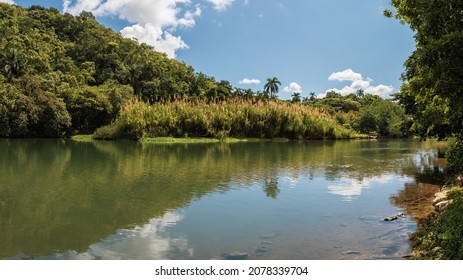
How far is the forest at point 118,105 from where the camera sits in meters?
40.0

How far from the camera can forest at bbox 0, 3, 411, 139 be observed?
40.0 metres

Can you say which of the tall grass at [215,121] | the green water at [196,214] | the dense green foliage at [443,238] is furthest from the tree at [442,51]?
the tall grass at [215,121]

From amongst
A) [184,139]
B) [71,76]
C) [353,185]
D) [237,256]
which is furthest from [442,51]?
[71,76]

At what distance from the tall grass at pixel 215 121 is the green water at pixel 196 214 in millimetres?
23540

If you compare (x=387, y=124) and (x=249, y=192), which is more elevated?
(x=387, y=124)

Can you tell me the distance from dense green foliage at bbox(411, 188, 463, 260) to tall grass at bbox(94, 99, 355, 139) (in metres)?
34.1

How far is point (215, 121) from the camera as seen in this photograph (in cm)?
4184

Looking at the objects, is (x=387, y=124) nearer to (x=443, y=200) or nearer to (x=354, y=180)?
(x=354, y=180)

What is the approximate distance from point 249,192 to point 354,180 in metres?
4.87

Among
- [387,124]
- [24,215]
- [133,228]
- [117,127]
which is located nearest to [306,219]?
[133,228]

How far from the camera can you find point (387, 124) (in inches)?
2549

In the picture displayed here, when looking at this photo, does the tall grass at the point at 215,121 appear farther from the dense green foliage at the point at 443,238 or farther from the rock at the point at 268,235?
the dense green foliage at the point at 443,238

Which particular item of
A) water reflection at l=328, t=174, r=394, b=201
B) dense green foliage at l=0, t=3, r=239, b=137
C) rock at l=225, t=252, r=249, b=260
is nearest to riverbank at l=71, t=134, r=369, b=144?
dense green foliage at l=0, t=3, r=239, b=137

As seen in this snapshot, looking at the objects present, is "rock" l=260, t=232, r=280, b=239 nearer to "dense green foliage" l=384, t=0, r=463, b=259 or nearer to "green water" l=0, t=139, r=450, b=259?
"green water" l=0, t=139, r=450, b=259
